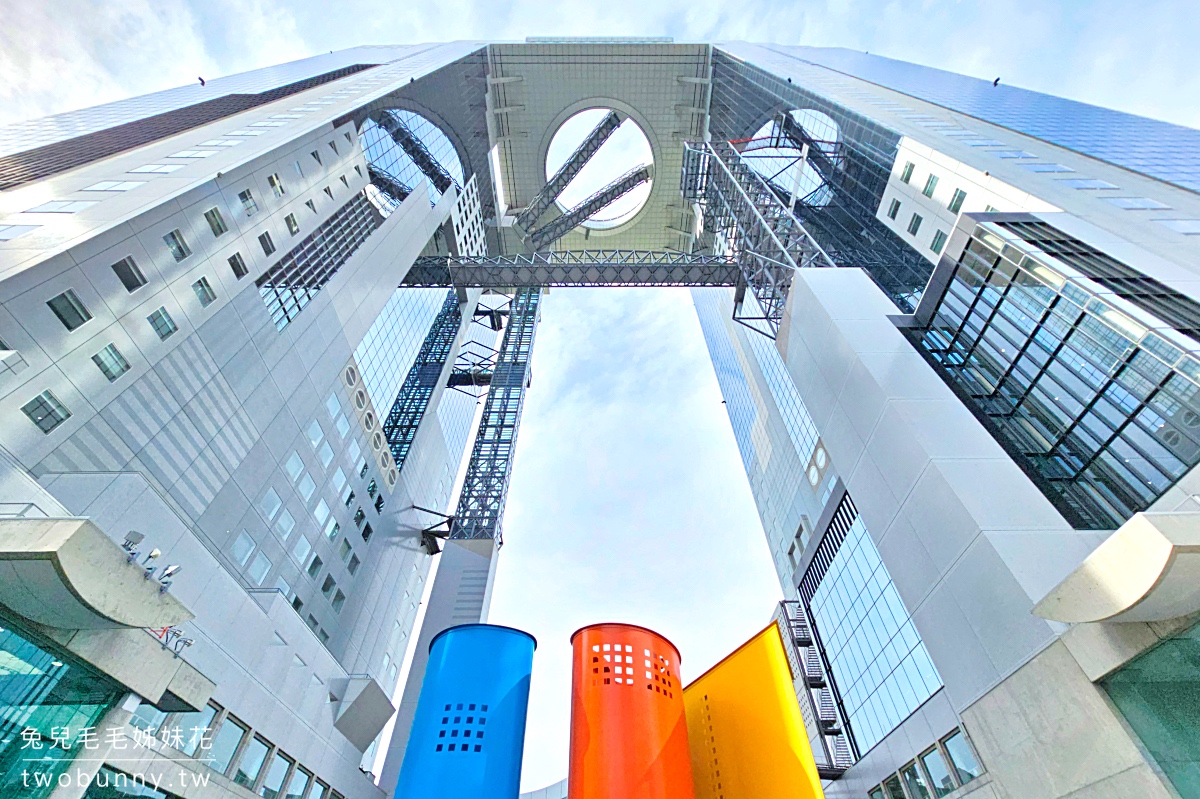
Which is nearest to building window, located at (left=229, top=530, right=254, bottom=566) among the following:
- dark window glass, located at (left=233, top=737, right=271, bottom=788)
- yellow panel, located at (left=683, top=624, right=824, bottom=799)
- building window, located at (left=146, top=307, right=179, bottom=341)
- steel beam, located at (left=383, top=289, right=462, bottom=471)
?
building window, located at (left=146, top=307, right=179, bottom=341)

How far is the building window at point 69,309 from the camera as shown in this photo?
1650 centimetres

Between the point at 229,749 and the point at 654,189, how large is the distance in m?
73.3

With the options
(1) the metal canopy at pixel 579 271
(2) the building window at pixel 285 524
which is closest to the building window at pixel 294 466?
(2) the building window at pixel 285 524

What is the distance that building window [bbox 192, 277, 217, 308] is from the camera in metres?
22.8

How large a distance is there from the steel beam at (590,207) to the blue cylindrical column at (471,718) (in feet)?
187

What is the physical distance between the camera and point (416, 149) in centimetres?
4862

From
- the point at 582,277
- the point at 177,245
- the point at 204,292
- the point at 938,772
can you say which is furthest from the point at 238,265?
the point at 938,772

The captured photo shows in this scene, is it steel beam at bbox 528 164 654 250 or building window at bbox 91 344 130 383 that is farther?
steel beam at bbox 528 164 654 250

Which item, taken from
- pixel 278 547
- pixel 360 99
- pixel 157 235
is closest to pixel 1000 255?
pixel 157 235

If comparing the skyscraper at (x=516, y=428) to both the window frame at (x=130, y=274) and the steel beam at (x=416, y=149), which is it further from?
the steel beam at (x=416, y=149)

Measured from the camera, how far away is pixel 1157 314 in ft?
48.0

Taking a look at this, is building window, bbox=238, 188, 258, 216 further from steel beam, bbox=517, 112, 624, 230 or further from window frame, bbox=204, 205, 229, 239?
steel beam, bbox=517, 112, 624, 230

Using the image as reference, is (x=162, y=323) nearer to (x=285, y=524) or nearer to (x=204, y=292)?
(x=204, y=292)

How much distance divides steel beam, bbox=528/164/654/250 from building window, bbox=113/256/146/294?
5321 centimetres
